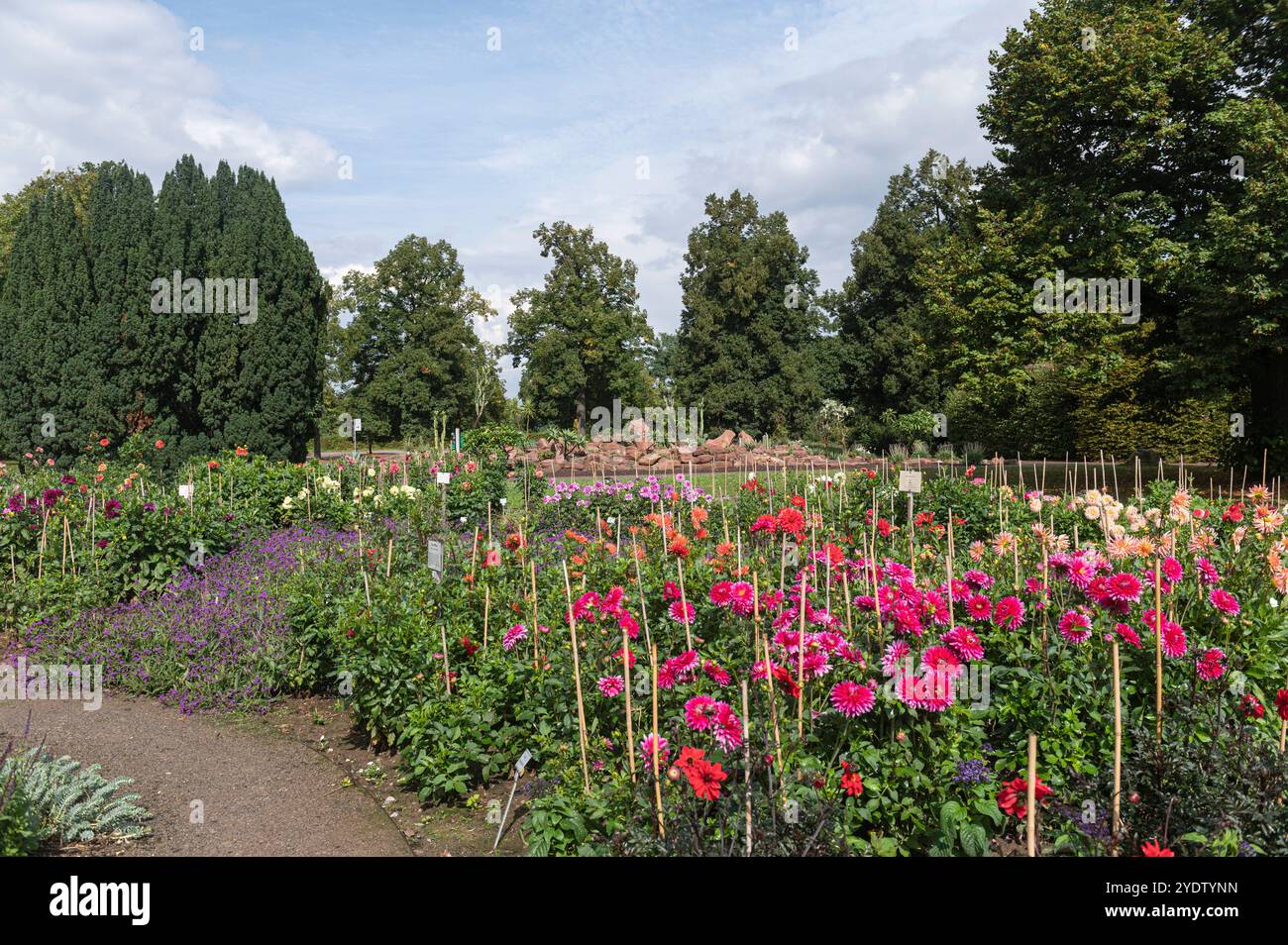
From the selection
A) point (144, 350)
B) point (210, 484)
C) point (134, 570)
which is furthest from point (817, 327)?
point (134, 570)

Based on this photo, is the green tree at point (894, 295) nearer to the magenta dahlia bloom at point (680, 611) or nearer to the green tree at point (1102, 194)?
the green tree at point (1102, 194)

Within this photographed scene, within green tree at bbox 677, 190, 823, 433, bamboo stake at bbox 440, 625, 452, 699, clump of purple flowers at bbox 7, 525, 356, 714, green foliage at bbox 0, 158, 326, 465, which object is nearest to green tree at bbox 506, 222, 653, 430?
green tree at bbox 677, 190, 823, 433

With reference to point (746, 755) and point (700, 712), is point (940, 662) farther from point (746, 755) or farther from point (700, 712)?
point (700, 712)

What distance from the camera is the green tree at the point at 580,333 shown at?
30719mm

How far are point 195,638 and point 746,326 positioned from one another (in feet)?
87.1

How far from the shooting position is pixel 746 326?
31250 mm

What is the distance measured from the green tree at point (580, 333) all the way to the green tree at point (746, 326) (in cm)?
202

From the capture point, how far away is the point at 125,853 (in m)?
3.77

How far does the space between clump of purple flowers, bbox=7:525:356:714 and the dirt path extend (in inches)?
8.7

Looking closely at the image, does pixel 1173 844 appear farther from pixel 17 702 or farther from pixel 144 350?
pixel 144 350

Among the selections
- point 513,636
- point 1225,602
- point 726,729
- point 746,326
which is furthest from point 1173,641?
point 746,326

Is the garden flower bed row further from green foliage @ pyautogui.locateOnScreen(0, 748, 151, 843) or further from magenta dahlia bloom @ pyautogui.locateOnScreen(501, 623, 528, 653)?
green foliage @ pyautogui.locateOnScreen(0, 748, 151, 843)

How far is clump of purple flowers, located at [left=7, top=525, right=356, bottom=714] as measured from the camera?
6.08 meters

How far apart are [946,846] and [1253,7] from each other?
1769 centimetres
